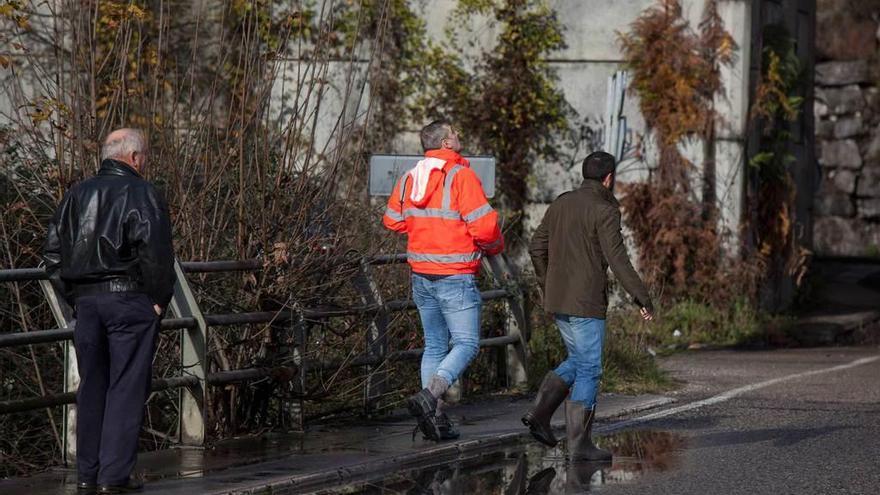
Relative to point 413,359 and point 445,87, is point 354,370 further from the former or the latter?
point 445,87

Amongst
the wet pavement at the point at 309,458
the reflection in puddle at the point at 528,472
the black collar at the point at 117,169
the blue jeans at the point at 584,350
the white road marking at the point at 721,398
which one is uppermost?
the black collar at the point at 117,169

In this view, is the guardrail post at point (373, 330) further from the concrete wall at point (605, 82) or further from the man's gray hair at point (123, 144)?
the concrete wall at point (605, 82)

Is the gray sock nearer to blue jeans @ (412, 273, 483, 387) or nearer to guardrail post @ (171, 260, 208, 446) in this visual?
blue jeans @ (412, 273, 483, 387)

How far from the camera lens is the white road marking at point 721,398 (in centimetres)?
1085

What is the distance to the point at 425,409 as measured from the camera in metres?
9.31

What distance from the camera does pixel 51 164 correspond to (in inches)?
378

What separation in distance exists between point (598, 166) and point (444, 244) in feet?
3.21

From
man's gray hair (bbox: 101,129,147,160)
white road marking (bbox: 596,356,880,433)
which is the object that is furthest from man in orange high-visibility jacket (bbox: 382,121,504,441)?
man's gray hair (bbox: 101,129,147,160)

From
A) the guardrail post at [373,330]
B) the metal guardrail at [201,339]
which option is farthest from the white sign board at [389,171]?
the guardrail post at [373,330]

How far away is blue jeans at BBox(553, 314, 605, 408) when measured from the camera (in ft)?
30.3

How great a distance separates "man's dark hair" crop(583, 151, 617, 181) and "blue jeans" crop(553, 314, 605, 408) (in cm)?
82

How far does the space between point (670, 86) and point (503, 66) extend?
6.56 ft

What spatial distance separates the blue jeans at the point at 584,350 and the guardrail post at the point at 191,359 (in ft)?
6.57

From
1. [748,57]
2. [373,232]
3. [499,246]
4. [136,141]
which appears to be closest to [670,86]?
[748,57]
